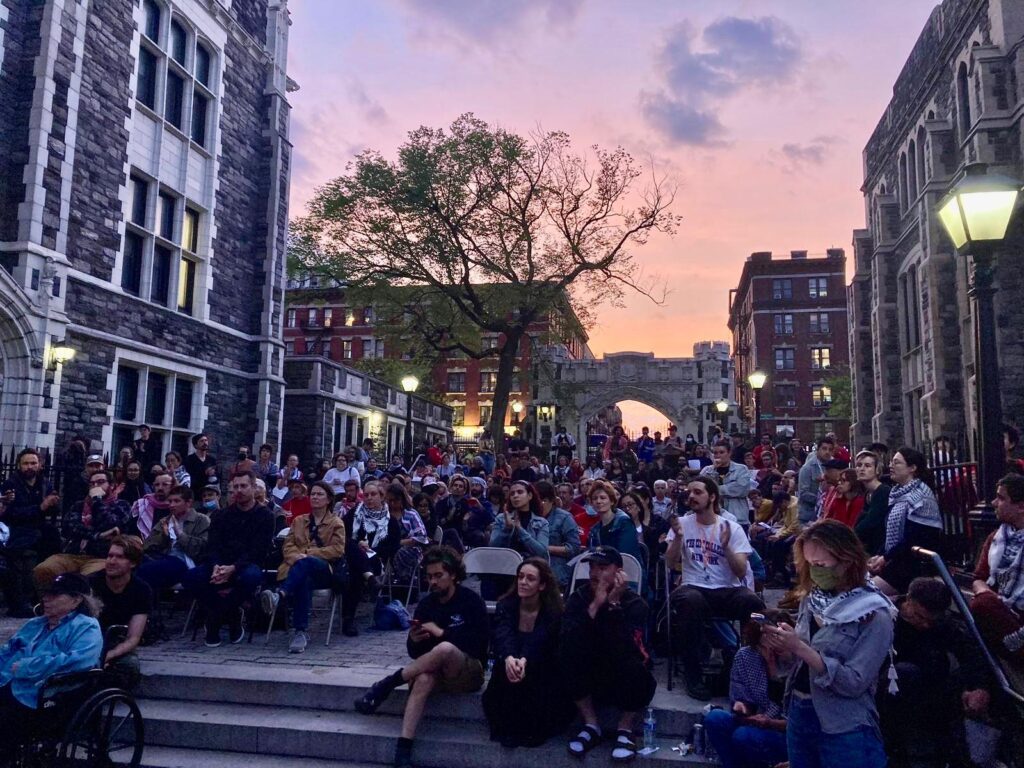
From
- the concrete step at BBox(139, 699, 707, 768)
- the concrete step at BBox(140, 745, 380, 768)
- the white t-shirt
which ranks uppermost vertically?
the white t-shirt

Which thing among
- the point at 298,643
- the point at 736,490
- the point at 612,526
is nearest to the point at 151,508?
the point at 298,643

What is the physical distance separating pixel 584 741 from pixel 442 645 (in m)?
1.25

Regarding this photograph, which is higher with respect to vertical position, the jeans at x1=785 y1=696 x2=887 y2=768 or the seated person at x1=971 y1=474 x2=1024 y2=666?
the seated person at x1=971 y1=474 x2=1024 y2=666

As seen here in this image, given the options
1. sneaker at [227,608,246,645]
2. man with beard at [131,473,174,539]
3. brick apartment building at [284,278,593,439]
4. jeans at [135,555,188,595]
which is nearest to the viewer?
sneaker at [227,608,246,645]

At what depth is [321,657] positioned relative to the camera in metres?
7.00

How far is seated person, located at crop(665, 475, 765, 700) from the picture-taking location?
19.7 ft

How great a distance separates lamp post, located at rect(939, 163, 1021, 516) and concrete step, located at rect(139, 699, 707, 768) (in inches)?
131

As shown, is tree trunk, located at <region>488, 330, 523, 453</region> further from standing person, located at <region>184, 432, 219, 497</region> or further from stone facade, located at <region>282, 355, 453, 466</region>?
standing person, located at <region>184, 432, 219, 497</region>

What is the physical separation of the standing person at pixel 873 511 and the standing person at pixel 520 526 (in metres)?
3.10

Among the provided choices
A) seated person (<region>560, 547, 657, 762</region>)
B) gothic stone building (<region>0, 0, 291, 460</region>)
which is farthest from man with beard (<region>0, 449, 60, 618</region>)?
seated person (<region>560, 547, 657, 762</region>)

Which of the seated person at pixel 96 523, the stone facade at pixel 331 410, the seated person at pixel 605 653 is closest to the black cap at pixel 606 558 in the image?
the seated person at pixel 605 653

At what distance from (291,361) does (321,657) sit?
57.0 ft

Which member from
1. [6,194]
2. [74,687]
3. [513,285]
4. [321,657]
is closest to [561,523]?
[321,657]

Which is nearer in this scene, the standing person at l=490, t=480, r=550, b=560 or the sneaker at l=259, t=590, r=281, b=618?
the sneaker at l=259, t=590, r=281, b=618
